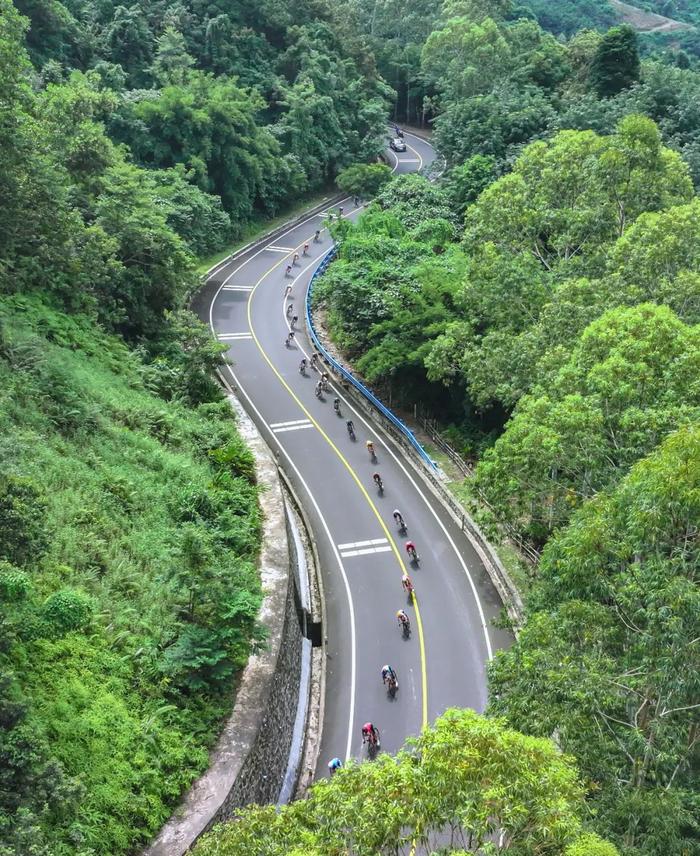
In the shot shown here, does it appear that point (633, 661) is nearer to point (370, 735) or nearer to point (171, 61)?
point (370, 735)

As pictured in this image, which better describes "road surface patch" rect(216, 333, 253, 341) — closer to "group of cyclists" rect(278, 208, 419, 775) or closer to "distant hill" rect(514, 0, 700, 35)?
"group of cyclists" rect(278, 208, 419, 775)

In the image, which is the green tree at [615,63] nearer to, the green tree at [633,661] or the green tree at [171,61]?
the green tree at [171,61]

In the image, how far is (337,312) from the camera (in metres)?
43.1

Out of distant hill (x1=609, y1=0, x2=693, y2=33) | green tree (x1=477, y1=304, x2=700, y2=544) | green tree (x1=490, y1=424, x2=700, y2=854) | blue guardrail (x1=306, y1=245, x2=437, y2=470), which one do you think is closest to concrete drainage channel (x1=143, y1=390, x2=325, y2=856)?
green tree (x1=490, y1=424, x2=700, y2=854)

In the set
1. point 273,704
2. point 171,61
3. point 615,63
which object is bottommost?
point 273,704

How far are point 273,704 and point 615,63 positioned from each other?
170 feet

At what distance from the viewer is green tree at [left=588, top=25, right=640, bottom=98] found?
175 feet

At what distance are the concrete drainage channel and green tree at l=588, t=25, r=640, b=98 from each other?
135 feet

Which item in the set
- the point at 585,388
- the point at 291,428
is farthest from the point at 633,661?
the point at 291,428

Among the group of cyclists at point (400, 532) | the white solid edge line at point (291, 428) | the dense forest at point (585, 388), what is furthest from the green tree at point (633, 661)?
the white solid edge line at point (291, 428)

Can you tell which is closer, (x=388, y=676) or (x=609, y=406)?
(x=609, y=406)

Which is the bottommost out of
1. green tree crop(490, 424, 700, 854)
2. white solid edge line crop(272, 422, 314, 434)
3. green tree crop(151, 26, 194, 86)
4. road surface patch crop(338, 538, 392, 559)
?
road surface patch crop(338, 538, 392, 559)

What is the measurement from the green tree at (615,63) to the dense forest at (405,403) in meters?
4.74

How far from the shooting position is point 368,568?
27875 millimetres
